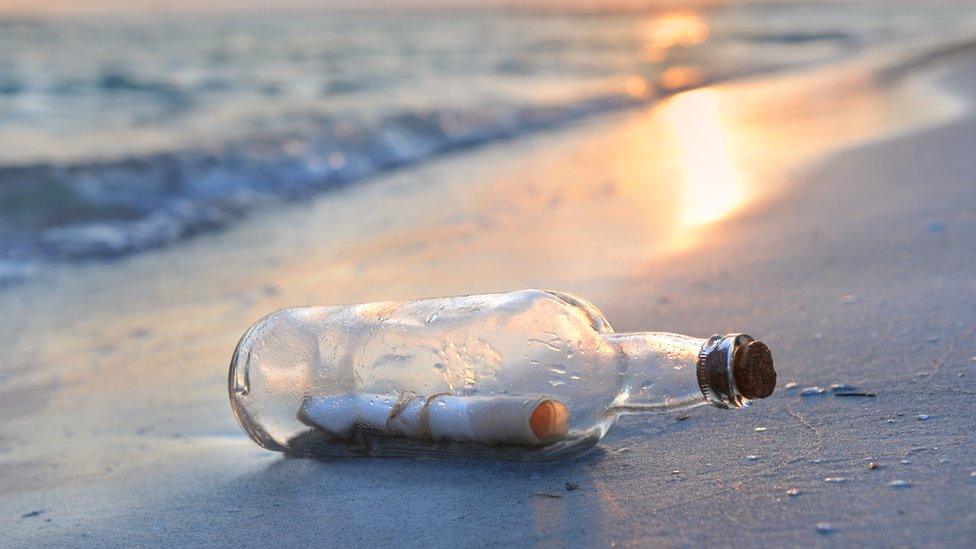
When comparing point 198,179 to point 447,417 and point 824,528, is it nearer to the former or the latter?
point 447,417

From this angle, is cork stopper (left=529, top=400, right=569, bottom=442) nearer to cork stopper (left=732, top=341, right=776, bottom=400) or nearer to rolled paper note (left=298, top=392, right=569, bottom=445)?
rolled paper note (left=298, top=392, right=569, bottom=445)

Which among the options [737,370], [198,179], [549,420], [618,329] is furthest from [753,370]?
[198,179]

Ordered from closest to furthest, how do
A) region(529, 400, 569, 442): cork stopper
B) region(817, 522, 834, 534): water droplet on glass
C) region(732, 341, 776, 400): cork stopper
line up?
1. region(817, 522, 834, 534): water droplet on glass
2. region(732, 341, 776, 400): cork stopper
3. region(529, 400, 569, 442): cork stopper

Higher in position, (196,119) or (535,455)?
(196,119)

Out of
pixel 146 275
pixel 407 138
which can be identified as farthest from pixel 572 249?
pixel 407 138

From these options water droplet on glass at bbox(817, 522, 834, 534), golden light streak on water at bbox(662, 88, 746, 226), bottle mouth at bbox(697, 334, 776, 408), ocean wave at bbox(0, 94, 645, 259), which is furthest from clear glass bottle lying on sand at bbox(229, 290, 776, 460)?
ocean wave at bbox(0, 94, 645, 259)

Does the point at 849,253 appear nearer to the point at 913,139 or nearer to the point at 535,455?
the point at 535,455
